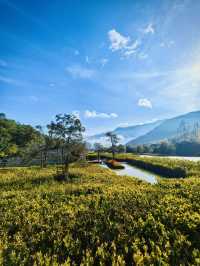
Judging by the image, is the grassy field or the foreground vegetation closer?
the grassy field

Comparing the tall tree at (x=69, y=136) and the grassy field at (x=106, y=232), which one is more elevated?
the tall tree at (x=69, y=136)

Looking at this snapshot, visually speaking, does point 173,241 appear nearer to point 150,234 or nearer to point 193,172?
point 150,234

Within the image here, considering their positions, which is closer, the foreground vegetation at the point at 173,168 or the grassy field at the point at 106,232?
the grassy field at the point at 106,232

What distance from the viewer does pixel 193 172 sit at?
702 inches

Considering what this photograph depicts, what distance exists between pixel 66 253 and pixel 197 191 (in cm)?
698

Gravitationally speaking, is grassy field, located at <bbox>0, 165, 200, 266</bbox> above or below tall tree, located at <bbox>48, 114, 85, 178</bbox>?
below

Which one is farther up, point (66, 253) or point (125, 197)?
point (125, 197)

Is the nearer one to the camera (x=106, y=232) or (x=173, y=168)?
(x=106, y=232)

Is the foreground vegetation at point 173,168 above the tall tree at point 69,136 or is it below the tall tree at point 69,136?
below

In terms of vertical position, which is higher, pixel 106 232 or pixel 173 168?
pixel 173 168

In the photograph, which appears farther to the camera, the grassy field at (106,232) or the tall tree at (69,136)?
the tall tree at (69,136)

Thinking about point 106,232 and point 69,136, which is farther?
point 69,136

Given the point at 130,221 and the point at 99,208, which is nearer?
the point at 130,221

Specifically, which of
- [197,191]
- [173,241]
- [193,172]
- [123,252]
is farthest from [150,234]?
[193,172]
